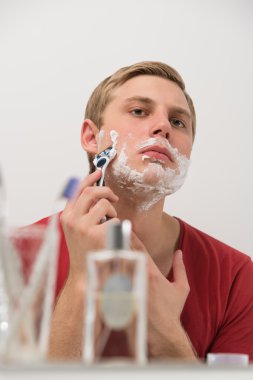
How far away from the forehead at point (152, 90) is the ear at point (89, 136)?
3.0 inches

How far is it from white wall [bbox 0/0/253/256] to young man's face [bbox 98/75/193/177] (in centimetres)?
4

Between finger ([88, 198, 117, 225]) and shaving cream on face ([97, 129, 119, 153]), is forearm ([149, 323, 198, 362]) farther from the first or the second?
shaving cream on face ([97, 129, 119, 153])

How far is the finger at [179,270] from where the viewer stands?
1.07 metres

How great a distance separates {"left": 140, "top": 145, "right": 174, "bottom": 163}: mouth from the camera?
108 centimetres

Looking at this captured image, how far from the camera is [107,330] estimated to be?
68cm

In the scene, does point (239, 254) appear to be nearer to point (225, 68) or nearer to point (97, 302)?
point (225, 68)

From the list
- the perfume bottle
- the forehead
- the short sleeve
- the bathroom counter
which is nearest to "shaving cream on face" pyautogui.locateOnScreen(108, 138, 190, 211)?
the forehead

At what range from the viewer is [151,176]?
1.09m

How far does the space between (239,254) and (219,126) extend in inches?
10.5

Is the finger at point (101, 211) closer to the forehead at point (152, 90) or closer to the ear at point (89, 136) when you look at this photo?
the ear at point (89, 136)

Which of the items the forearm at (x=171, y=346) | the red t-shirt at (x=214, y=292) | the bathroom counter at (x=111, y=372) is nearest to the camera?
the bathroom counter at (x=111, y=372)

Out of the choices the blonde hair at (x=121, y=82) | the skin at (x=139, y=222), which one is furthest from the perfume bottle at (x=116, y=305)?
the blonde hair at (x=121, y=82)

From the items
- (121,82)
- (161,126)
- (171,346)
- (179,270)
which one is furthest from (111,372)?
(121,82)

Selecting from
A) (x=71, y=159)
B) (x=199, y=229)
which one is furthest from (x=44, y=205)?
(x=199, y=229)
